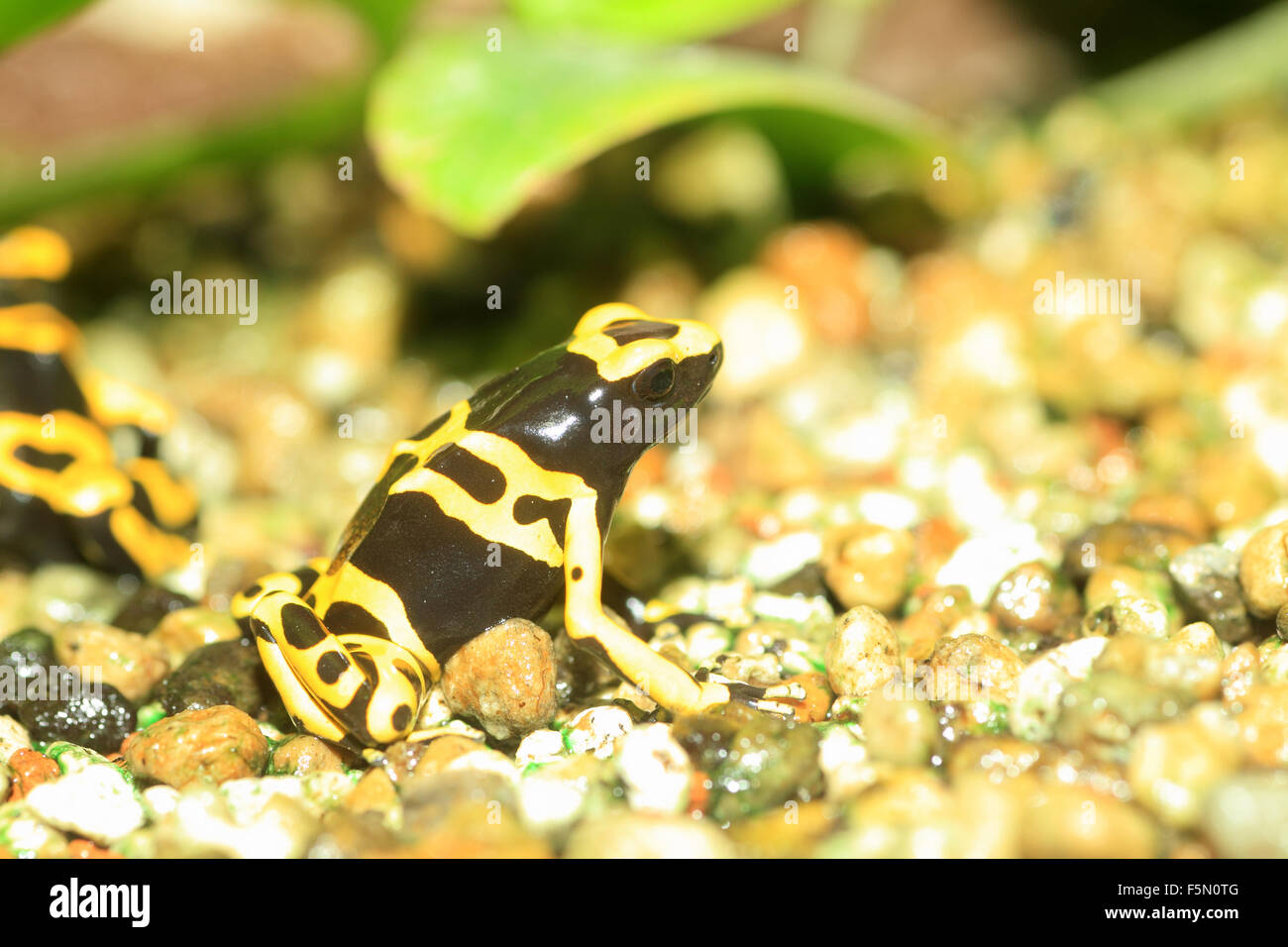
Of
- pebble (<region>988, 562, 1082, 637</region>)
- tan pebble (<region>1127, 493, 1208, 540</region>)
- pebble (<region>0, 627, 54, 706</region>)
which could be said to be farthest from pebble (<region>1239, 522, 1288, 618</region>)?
pebble (<region>0, 627, 54, 706</region>)

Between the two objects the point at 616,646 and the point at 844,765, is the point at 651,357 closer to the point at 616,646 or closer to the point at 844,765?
the point at 616,646

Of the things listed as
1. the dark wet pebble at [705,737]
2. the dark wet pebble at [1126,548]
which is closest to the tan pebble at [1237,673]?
the dark wet pebble at [1126,548]

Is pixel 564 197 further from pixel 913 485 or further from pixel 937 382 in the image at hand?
pixel 913 485

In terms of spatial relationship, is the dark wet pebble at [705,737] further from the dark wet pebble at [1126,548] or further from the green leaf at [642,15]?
the green leaf at [642,15]

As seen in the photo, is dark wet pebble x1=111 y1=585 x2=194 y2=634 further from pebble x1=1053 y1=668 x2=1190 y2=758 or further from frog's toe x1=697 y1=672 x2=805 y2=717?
pebble x1=1053 y1=668 x2=1190 y2=758

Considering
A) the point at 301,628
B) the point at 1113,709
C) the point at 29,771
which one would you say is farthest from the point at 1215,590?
the point at 29,771
